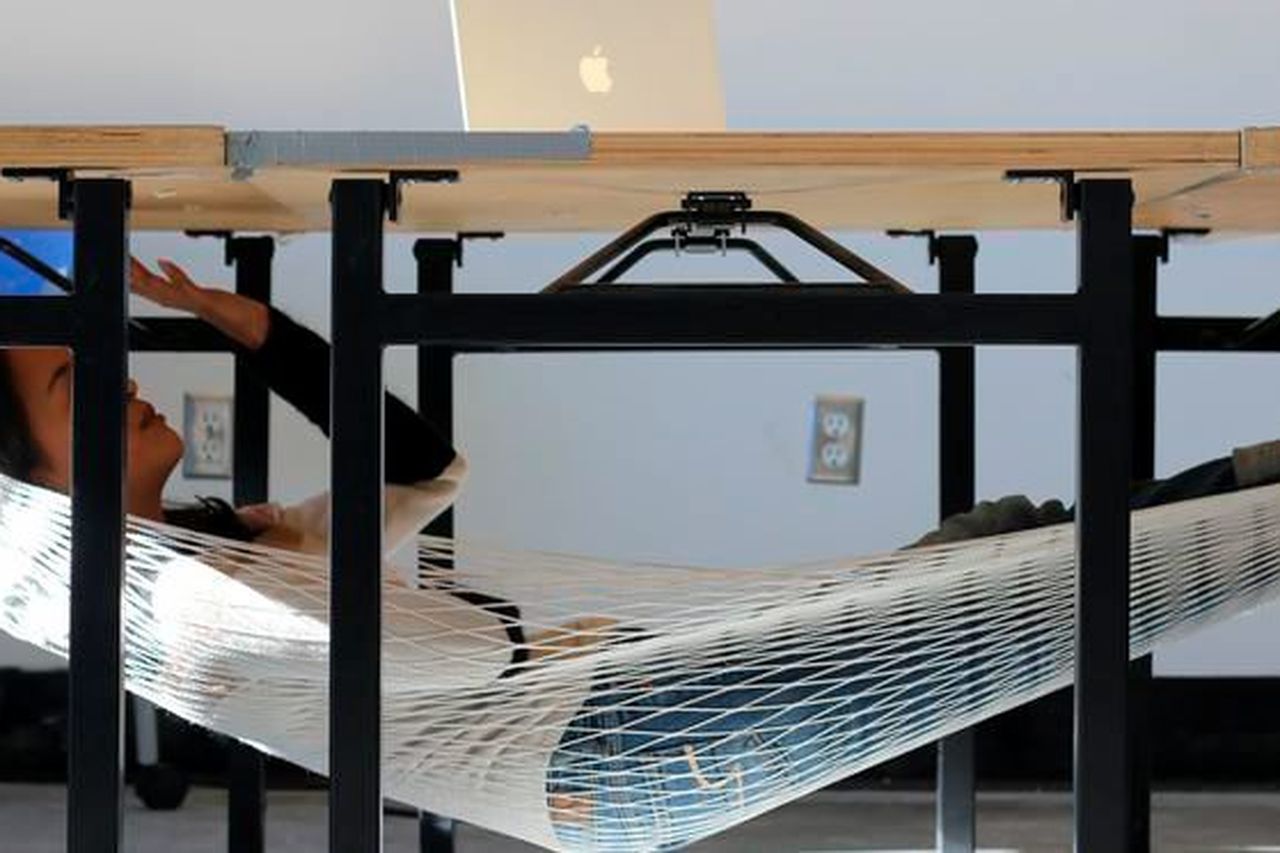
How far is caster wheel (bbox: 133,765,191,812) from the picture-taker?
3.59 meters

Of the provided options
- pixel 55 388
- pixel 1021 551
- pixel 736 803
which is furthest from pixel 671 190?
pixel 55 388

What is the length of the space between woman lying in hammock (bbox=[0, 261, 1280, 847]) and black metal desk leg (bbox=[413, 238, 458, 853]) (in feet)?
0.92

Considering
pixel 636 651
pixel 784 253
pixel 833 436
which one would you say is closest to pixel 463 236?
pixel 636 651

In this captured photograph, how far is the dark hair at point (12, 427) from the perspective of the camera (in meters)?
2.03

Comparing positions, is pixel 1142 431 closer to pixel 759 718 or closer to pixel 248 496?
pixel 759 718

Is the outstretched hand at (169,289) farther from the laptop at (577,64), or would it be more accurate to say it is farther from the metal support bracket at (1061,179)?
the metal support bracket at (1061,179)

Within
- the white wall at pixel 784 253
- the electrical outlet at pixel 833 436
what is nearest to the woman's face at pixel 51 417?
the white wall at pixel 784 253

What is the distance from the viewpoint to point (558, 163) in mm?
1533

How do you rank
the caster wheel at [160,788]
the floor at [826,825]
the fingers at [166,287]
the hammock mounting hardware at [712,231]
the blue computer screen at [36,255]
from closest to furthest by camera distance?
1. the hammock mounting hardware at [712,231]
2. the fingers at [166,287]
3. the blue computer screen at [36,255]
4. the floor at [826,825]
5. the caster wheel at [160,788]

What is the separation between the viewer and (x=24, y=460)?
2.02 metres

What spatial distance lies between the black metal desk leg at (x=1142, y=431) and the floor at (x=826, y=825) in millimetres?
709

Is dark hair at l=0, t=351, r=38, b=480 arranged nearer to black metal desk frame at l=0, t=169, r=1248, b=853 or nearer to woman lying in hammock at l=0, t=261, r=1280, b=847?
woman lying in hammock at l=0, t=261, r=1280, b=847

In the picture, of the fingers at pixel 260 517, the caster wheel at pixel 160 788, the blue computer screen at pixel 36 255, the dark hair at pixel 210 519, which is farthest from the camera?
the caster wheel at pixel 160 788

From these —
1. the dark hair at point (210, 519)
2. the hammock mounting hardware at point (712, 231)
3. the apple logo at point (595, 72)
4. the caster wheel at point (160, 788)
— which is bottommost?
the caster wheel at point (160, 788)
